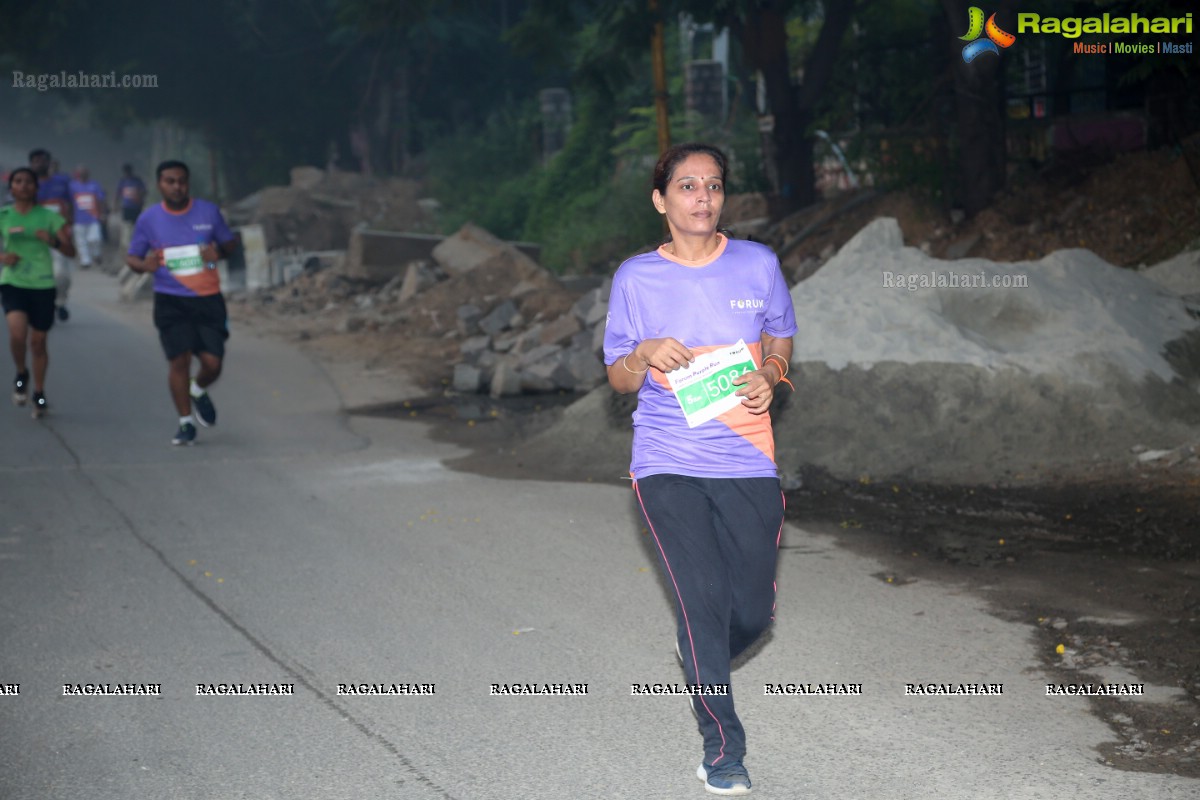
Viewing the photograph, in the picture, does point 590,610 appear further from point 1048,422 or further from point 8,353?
point 8,353

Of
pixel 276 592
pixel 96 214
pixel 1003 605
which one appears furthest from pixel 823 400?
pixel 96 214

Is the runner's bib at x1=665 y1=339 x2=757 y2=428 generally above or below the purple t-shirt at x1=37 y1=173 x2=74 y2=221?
below

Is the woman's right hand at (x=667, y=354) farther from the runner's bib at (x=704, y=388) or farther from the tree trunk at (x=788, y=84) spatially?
the tree trunk at (x=788, y=84)

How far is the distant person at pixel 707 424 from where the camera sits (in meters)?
4.20

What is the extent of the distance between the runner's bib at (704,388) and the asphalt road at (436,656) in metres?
1.12

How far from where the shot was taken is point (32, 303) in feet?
38.0

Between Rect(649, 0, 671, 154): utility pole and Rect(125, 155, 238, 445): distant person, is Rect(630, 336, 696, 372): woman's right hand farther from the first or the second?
Rect(649, 0, 671, 154): utility pole

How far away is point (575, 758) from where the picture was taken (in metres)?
4.53

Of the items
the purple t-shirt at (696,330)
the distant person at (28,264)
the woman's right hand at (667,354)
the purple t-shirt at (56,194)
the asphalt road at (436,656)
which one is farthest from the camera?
the purple t-shirt at (56,194)

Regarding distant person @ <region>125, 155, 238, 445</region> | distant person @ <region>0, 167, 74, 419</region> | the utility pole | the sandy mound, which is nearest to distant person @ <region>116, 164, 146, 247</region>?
the utility pole

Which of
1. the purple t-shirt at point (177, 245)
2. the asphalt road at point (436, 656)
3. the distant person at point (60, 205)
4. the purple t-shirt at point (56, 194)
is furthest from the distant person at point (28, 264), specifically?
the purple t-shirt at point (56, 194)

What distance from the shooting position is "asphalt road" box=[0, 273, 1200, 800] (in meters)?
4.40

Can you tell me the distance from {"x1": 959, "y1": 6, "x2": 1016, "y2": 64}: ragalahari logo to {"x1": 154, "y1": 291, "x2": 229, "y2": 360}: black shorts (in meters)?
8.04

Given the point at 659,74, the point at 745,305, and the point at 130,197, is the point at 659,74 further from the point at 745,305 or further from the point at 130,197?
the point at 130,197
